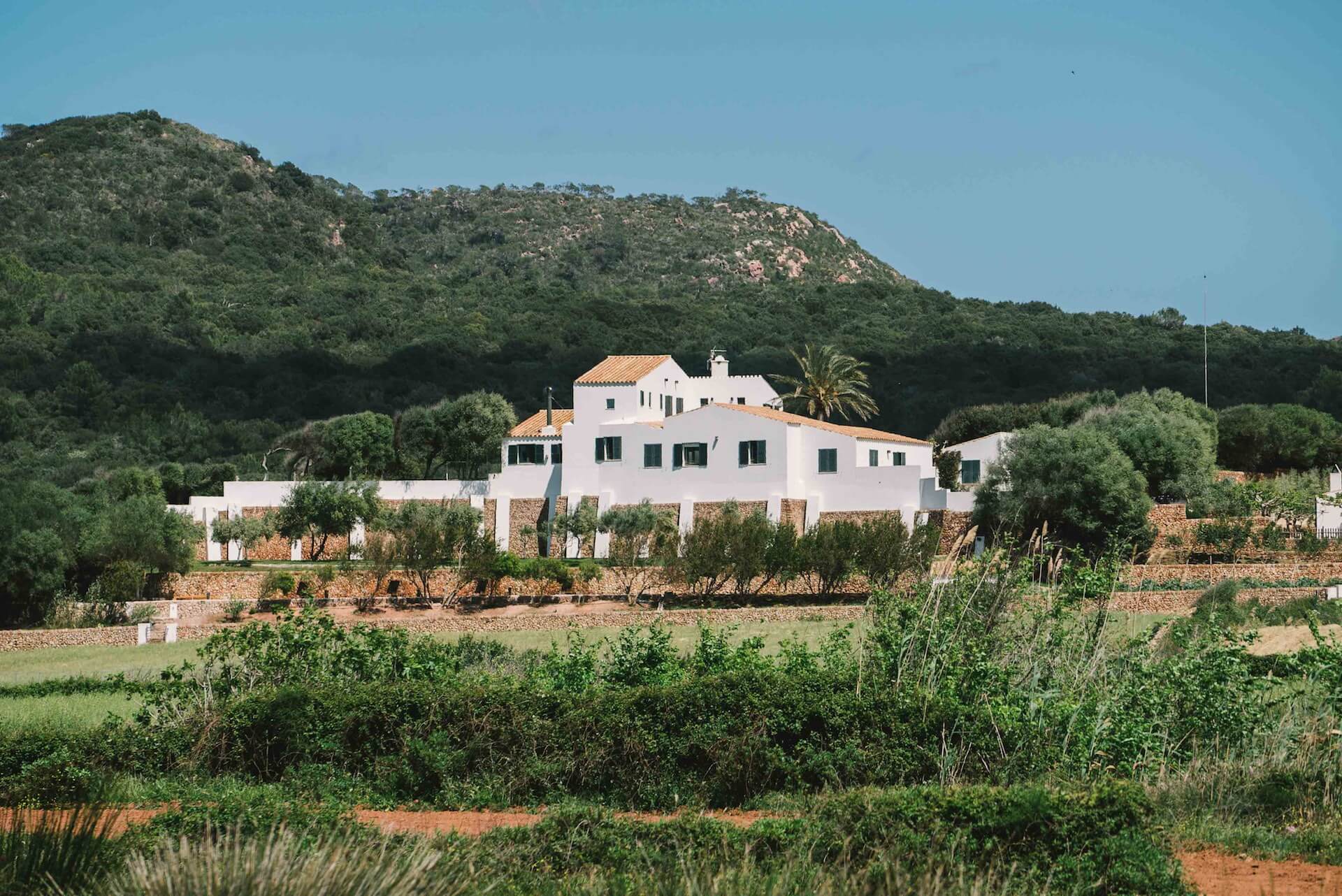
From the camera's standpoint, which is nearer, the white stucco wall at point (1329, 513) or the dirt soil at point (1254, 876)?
the dirt soil at point (1254, 876)

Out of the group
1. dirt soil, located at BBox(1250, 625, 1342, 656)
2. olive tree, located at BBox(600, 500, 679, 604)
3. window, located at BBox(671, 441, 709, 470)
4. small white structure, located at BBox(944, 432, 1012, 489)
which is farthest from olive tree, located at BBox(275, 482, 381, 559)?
dirt soil, located at BBox(1250, 625, 1342, 656)

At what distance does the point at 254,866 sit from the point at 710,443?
38534mm

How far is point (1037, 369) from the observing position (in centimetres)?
7381

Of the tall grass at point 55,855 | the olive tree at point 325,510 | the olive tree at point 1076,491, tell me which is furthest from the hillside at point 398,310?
Answer: the tall grass at point 55,855

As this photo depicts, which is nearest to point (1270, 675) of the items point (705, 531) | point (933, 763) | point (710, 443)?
point (933, 763)

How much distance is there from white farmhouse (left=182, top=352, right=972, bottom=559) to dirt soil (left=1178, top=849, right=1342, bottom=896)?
3234 centimetres

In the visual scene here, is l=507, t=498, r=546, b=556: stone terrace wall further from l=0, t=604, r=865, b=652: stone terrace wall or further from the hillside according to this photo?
the hillside

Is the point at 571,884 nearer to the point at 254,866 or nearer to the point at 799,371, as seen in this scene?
the point at 254,866

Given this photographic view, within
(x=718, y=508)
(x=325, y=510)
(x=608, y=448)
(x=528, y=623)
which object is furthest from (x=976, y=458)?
(x=325, y=510)

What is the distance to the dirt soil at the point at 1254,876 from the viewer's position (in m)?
8.75

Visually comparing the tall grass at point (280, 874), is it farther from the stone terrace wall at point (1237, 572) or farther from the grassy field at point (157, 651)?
the stone terrace wall at point (1237, 572)

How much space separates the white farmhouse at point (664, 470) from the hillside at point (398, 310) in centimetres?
1786

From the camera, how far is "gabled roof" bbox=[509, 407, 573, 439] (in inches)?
1937

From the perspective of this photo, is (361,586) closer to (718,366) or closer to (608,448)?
(608,448)
